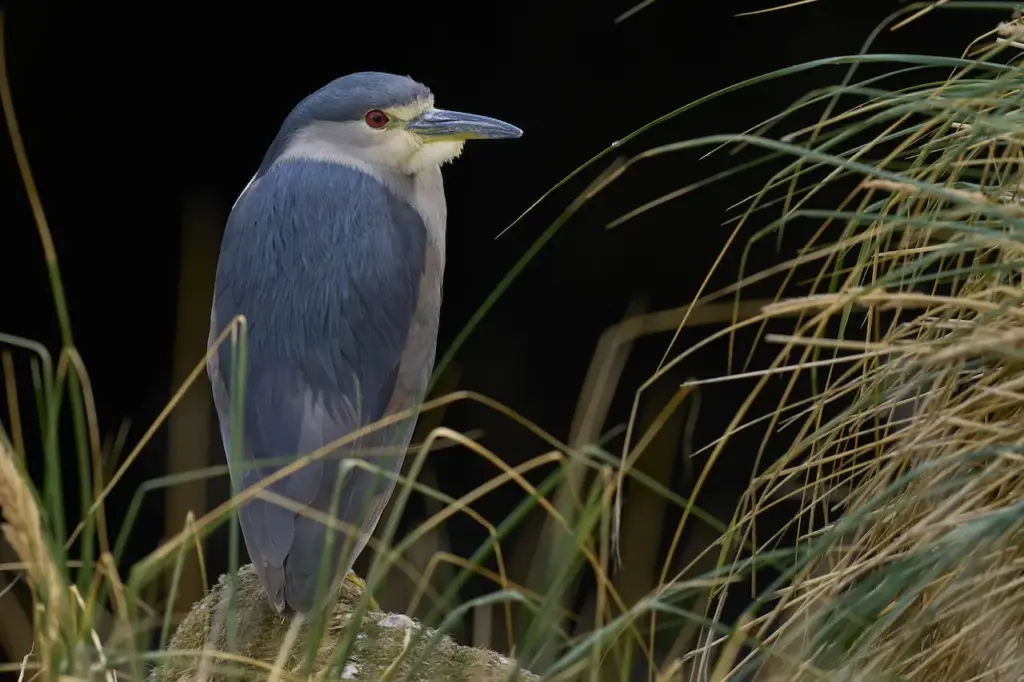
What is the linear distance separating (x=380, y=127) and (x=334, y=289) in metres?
0.47

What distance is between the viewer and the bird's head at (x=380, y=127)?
2.80 metres

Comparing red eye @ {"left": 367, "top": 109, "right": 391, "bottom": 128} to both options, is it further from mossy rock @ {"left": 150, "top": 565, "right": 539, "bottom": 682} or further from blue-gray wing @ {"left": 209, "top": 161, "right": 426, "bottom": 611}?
mossy rock @ {"left": 150, "top": 565, "right": 539, "bottom": 682}

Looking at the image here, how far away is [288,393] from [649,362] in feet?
7.68

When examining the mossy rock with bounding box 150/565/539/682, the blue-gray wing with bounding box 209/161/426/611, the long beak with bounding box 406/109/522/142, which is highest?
the long beak with bounding box 406/109/522/142

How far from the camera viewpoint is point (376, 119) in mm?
2828

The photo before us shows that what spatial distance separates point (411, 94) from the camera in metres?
2.82

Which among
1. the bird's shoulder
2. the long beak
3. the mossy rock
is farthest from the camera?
the long beak

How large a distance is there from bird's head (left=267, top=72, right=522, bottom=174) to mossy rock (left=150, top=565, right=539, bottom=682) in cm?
96

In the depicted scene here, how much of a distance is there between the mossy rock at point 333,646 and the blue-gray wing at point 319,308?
0.18m

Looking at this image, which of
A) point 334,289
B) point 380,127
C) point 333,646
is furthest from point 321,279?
point 333,646

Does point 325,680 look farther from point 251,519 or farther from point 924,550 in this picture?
point 251,519

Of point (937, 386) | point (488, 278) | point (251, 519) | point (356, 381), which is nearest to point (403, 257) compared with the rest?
point (356, 381)

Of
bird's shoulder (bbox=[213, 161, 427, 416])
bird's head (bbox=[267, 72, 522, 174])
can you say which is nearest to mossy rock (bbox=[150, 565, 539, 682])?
bird's shoulder (bbox=[213, 161, 427, 416])

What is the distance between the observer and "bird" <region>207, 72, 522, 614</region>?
2.29m
